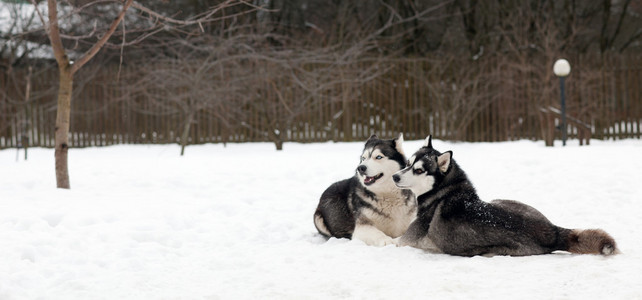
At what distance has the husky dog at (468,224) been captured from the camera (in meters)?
4.62

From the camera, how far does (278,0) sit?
2384 cm

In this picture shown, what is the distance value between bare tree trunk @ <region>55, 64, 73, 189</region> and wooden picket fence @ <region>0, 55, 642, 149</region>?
8.51 meters

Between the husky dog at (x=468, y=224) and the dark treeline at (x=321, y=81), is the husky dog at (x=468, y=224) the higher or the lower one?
the lower one

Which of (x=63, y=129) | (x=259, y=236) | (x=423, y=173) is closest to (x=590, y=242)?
(x=423, y=173)

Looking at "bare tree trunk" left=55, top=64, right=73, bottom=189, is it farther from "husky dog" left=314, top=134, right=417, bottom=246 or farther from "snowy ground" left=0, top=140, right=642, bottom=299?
"husky dog" left=314, top=134, right=417, bottom=246

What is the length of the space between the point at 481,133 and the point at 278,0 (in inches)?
427

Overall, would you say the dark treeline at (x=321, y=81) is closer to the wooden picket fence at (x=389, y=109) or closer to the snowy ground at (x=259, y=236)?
the wooden picket fence at (x=389, y=109)

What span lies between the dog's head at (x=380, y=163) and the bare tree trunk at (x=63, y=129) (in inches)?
191

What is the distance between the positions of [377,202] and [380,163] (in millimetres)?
455

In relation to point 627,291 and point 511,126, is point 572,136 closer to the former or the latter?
point 511,126

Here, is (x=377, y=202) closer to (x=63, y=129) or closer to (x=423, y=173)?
(x=423, y=173)

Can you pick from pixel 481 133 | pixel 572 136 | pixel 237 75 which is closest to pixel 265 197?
pixel 237 75

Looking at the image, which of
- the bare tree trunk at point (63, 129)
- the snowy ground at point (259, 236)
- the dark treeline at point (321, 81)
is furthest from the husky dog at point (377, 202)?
the dark treeline at point (321, 81)

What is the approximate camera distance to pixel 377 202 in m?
5.79
